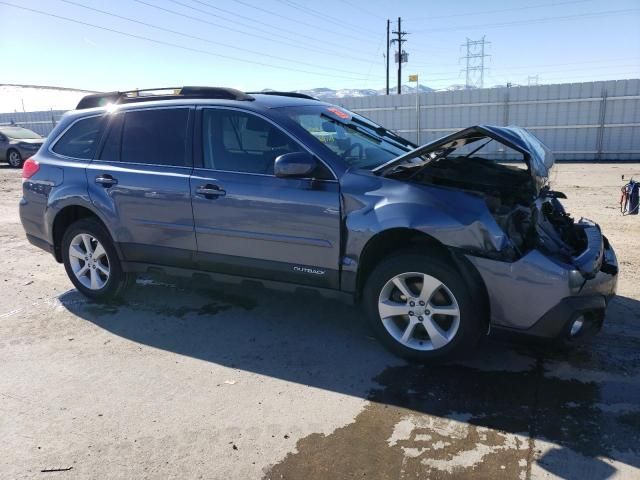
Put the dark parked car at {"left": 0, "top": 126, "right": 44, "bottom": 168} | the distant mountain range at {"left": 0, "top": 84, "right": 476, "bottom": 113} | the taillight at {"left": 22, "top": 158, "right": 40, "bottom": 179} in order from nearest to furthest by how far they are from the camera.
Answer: the taillight at {"left": 22, "top": 158, "right": 40, "bottom": 179} → the dark parked car at {"left": 0, "top": 126, "right": 44, "bottom": 168} → the distant mountain range at {"left": 0, "top": 84, "right": 476, "bottom": 113}

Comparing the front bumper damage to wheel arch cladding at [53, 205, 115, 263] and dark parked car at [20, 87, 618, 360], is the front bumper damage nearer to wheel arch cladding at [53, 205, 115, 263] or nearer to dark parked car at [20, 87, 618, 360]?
dark parked car at [20, 87, 618, 360]

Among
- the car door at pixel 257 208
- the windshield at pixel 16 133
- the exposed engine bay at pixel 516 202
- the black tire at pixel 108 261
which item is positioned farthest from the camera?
the windshield at pixel 16 133

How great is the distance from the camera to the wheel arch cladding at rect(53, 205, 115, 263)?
16.1 ft

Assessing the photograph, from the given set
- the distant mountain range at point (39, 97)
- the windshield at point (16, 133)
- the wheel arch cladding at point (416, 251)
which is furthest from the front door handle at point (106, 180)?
the distant mountain range at point (39, 97)

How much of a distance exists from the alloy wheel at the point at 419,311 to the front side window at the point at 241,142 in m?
1.27

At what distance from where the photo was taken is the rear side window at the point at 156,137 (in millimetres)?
4367

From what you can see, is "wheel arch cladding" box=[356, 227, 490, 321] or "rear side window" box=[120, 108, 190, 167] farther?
"rear side window" box=[120, 108, 190, 167]

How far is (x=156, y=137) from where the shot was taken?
14.8 ft

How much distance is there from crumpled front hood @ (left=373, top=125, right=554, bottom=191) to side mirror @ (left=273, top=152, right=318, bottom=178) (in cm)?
46

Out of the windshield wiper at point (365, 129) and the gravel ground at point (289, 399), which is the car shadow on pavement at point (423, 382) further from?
the windshield wiper at point (365, 129)

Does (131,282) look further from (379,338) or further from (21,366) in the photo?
(379,338)

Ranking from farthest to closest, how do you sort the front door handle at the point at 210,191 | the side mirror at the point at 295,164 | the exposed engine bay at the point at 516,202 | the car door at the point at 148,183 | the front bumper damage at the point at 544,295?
the car door at the point at 148,183
the front door handle at the point at 210,191
the side mirror at the point at 295,164
the exposed engine bay at the point at 516,202
the front bumper damage at the point at 544,295

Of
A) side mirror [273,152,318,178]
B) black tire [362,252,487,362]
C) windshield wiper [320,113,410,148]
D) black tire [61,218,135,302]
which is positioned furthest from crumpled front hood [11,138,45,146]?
black tire [362,252,487,362]

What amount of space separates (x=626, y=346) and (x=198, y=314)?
344cm
